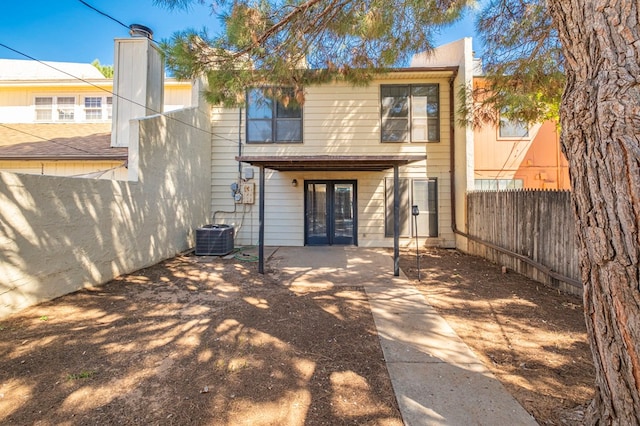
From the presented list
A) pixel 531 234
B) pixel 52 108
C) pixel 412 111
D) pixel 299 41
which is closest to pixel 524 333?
pixel 531 234

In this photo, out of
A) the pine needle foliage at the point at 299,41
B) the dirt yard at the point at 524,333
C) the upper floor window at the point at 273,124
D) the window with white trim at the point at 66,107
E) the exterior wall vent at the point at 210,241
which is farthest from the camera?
the window with white trim at the point at 66,107

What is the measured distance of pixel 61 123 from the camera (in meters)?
9.40

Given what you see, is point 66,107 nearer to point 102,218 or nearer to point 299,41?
point 102,218

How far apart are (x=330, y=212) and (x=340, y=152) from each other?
1750 millimetres

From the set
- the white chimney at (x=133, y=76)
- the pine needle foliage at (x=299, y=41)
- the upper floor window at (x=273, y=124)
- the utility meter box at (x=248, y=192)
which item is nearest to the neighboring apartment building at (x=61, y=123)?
the white chimney at (x=133, y=76)

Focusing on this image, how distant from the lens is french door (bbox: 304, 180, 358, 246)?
331 inches

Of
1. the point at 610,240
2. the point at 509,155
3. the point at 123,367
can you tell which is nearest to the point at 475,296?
the point at 610,240

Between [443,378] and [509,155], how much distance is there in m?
10.2

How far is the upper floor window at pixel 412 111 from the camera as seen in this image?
821 centimetres

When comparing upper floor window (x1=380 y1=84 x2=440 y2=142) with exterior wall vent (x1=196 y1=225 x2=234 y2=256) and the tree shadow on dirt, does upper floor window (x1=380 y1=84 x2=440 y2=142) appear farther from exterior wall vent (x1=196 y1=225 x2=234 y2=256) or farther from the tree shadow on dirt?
the tree shadow on dirt

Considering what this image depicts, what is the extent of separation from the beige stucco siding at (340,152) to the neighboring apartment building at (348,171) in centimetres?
3

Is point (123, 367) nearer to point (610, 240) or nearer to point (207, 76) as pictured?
point (610, 240)

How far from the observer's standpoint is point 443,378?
2.30 m

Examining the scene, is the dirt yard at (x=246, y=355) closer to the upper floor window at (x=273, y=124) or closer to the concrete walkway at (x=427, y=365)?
the concrete walkway at (x=427, y=365)
